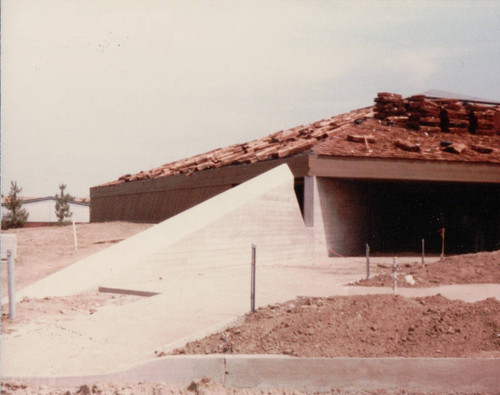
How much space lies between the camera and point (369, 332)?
21.7ft

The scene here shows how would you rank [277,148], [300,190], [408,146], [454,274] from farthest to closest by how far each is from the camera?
[300,190] → [277,148] → [408,146] → [454,274]

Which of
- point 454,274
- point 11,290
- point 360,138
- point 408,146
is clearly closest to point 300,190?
point 360,138

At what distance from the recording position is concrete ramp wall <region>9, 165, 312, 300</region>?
1145cm

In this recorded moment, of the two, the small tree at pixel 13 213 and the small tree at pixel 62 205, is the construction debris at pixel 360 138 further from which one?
the small tree at pixel 62 205

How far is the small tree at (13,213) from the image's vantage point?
138ft

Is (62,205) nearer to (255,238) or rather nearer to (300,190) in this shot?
(300,190)

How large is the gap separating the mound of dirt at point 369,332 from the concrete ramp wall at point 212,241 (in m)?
4.85

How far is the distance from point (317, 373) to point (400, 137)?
17683mm

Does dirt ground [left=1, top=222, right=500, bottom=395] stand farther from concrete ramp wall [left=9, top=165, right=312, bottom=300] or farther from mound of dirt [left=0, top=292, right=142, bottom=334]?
concrete ramp wall [left=9, top=165, right=312, bottom=300]

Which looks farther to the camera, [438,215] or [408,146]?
[438,215]

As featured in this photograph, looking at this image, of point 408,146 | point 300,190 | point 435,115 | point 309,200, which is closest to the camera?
point 309,200

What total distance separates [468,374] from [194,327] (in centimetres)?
348

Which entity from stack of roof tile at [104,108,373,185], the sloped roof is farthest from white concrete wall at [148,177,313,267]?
the sloped roof

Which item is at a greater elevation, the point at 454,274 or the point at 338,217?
the point at 338,217
